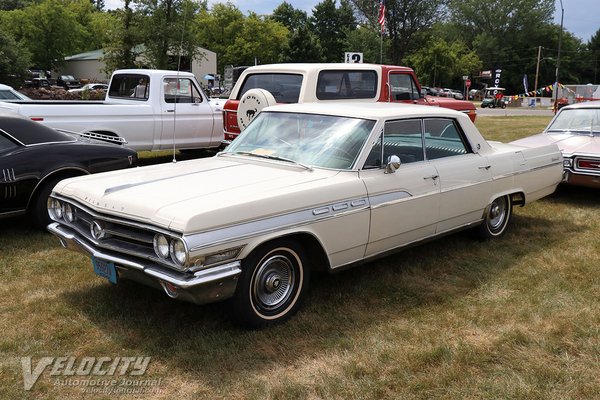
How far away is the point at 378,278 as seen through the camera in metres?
4.91

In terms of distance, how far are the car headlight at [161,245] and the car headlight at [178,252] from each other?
38mm

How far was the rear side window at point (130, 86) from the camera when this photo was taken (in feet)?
33.1

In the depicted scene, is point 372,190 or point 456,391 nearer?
point 456,391

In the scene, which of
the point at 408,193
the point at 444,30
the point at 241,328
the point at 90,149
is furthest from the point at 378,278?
the point at 444,30

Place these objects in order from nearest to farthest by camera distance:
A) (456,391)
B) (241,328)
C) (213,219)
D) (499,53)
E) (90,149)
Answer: (456,391)
(213,219)
(241,328)
(90,149)
(499,53)

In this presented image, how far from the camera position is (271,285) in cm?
382

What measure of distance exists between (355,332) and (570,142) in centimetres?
594

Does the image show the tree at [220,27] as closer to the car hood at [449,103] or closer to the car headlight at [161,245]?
the car hood at [449,103]

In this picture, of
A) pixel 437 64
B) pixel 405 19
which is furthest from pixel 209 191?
pixel 437 64

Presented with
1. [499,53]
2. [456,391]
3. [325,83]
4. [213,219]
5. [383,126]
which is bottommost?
[456,391]

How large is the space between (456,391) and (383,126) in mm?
2249

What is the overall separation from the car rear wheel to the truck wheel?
8.90 ft

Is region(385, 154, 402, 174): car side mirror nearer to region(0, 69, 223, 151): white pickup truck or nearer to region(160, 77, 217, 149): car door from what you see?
region(0, 69, 223, 151): white pickup truck

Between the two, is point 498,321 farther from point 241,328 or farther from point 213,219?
point 213,219
